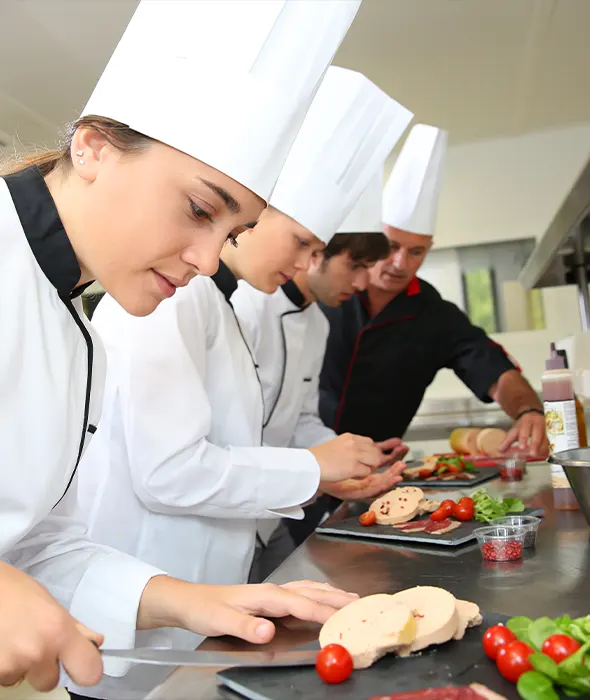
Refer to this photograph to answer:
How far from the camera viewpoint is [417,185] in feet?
10.1

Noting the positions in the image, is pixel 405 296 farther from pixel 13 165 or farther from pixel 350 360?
pixel 13 165

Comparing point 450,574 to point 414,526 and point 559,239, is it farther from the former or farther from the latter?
point 559,239

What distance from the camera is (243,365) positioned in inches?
68.2

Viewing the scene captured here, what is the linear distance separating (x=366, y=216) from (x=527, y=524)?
1490 mm

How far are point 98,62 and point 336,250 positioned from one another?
110 inches

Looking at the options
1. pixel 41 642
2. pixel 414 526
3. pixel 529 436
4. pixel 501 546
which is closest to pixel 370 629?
pixel 41 642

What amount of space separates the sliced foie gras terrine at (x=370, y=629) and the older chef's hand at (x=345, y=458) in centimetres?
77

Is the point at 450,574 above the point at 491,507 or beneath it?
beneath

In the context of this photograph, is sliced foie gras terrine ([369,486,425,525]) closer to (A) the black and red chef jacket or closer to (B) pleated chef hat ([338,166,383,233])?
(B) pleated chef hat ([338,166,383,233])

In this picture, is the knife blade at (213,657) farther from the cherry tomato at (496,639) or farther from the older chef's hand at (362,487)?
the older chef's hand at (362,487)

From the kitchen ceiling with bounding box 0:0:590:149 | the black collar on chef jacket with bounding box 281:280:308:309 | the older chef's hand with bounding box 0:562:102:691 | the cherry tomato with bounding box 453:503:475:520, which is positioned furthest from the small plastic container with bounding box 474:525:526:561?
the kitchen ceiling with bounding box 0:0:590:149

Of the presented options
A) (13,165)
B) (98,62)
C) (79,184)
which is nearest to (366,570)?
(79,184)

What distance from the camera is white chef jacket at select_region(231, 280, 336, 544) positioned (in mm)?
2150

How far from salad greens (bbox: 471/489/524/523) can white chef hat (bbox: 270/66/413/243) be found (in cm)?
77
